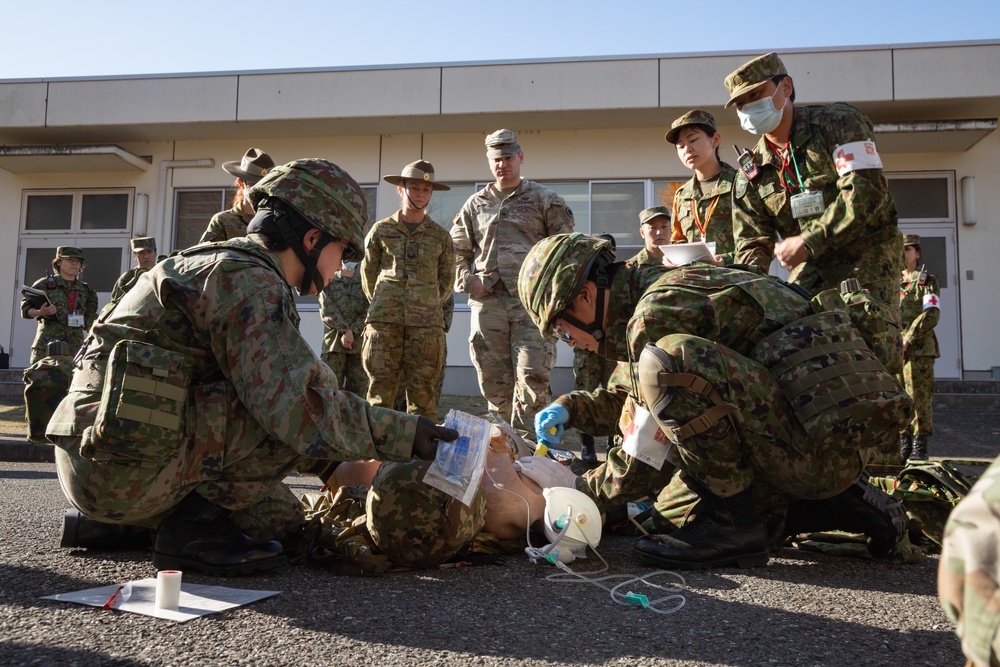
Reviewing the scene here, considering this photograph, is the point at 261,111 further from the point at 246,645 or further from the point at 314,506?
the point at 246,645

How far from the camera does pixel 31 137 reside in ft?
44.1

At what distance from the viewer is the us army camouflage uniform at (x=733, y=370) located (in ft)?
9.32

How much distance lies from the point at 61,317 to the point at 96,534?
8337 mm

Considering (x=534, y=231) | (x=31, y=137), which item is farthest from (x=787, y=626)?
(x=31, y=137)

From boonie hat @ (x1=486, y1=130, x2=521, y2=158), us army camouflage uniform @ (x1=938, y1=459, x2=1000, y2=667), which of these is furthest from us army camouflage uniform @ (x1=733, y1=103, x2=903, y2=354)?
us army camouflage uniform @ (x1=938, y1=459, x2=1000, y2=667)

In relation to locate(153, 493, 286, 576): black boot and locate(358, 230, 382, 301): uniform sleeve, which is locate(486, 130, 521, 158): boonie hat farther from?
locate(153, 493, 286, 576): black boot

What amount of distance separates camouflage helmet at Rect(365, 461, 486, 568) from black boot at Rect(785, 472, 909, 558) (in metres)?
1.49

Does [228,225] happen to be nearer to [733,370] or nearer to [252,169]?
[252,169]

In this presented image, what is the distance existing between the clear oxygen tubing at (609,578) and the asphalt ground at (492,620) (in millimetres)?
31

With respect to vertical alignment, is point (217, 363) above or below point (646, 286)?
below

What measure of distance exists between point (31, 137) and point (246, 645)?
14302 millimetres

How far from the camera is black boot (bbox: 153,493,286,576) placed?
2705mm

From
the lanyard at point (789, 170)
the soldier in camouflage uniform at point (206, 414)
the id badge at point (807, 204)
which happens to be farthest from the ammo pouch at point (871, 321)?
the soldier in camouflage uniform at point (206, 414)

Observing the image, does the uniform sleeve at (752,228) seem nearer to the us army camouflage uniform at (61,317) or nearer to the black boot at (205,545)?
the black boot at (205,545)
